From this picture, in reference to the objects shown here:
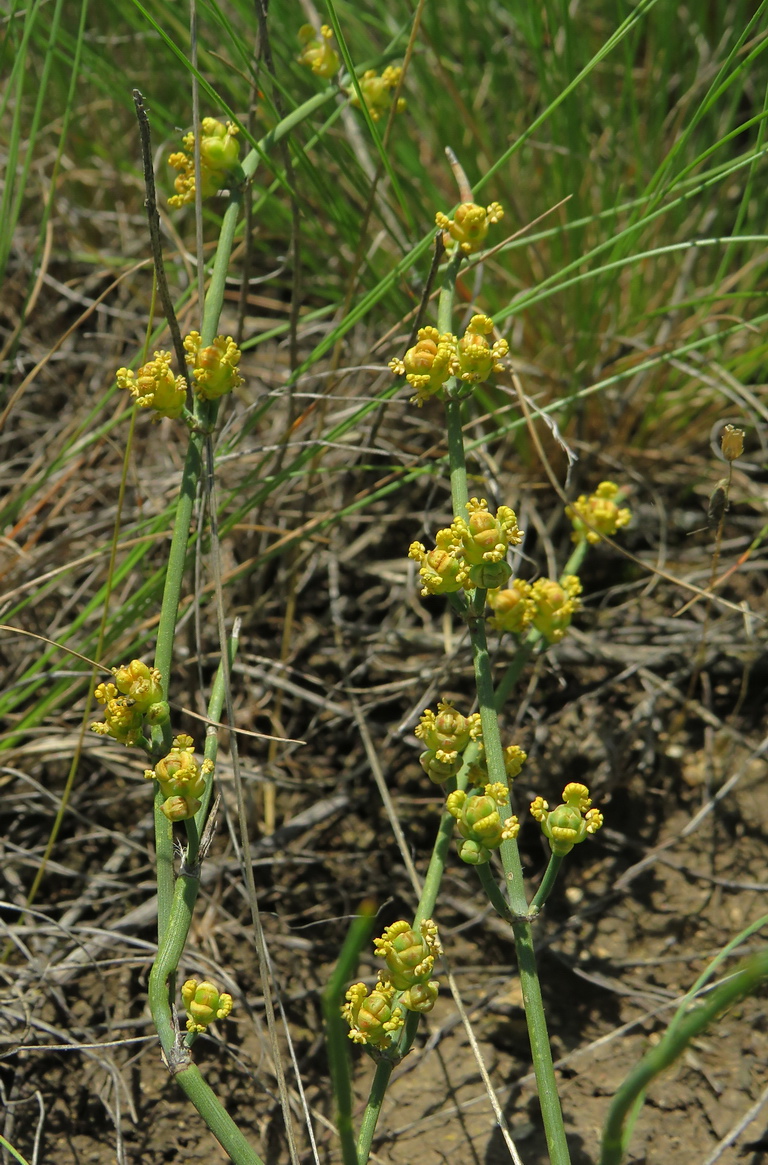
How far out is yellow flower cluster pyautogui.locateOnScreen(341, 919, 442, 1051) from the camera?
2.89ft

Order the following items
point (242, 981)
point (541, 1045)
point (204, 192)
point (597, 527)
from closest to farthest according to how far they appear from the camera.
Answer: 1. point (541, 1045)
2. point (204, 192)
3. point (597, 527)
4. point (242, 981)

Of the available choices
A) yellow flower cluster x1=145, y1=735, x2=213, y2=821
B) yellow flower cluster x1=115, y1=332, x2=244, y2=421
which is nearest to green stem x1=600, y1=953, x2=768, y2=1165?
yellow flower cluster x1=145, y1=735, x2=213, y2=821

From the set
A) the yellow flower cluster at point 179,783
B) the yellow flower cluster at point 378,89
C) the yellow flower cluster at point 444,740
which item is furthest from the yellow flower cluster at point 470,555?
the yellow flower cluster at point 378,89

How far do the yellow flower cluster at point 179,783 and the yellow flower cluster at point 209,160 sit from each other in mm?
631

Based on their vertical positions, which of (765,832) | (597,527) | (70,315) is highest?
(70,315)

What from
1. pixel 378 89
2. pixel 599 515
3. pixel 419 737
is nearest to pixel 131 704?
pixel 419 737

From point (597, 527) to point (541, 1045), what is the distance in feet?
2.06

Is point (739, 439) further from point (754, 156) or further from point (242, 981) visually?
point (242, 981)

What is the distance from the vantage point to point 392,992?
3.00 ft

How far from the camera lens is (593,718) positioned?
1594 millimetres

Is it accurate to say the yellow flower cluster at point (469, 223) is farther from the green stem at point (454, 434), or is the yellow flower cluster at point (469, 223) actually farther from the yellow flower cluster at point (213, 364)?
the yellow flower cluster at point (213, 364)

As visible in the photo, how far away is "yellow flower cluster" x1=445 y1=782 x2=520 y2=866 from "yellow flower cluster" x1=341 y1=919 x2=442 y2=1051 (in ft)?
0.30

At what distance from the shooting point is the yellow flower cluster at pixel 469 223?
1.05 m

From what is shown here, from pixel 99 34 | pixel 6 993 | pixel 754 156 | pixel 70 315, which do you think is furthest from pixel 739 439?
pixel 99 34
